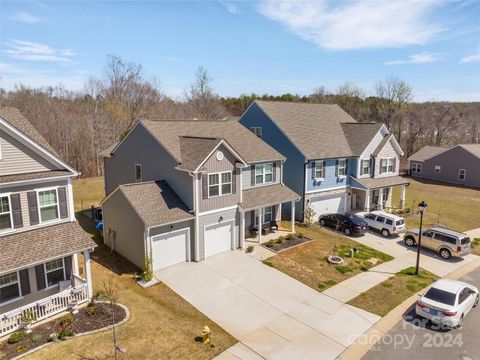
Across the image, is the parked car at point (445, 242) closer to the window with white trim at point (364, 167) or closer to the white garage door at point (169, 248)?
the window with white trim at point (364, 167)

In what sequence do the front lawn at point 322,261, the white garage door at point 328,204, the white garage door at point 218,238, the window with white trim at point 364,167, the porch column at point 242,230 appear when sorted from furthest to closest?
1. the window with white trim at point 364,167
2. the white garage door at point 328,204
3. the porch column at point 242,230
4. the white garage door at point 218,238
5. the front lawn at point 322,261

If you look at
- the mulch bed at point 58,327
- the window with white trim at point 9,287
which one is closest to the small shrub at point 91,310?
the mulch bed at point 58,327

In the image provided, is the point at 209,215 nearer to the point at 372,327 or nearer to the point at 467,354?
the point at 372,327

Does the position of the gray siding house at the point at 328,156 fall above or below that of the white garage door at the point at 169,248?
above

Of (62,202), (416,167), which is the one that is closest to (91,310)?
(62,202)

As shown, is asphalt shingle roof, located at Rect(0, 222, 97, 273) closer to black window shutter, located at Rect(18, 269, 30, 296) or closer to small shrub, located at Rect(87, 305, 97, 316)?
black window shutter, located at Rect(18, 269, 30, 296)

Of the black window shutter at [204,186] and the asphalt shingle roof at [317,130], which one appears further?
the asphalt shingle roof at [317,130]

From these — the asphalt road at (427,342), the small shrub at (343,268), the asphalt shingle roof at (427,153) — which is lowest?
the asphalt road at (427,342)

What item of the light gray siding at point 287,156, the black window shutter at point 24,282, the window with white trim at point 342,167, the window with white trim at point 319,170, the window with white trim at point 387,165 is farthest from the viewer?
the window with white trim at point 387,165
